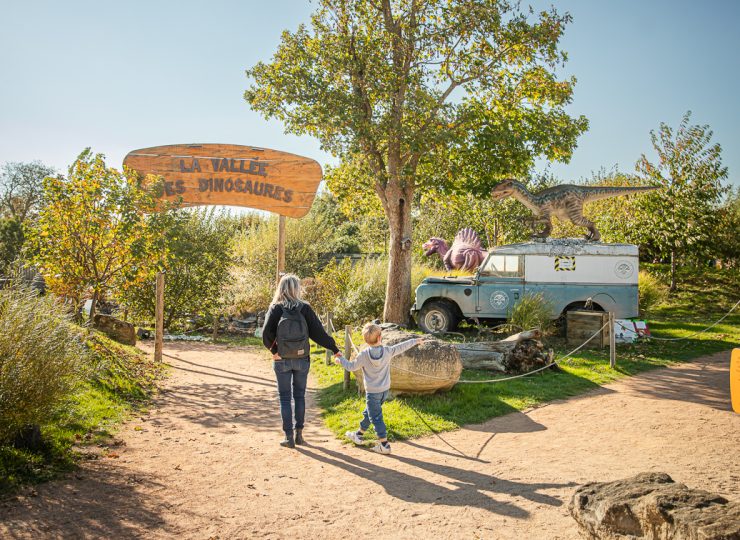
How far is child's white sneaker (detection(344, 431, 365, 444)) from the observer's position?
19.2 feet

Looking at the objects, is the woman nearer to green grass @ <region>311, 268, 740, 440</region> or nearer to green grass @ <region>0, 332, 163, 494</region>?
green grass @ <region>311, 268, 740, 440</region>

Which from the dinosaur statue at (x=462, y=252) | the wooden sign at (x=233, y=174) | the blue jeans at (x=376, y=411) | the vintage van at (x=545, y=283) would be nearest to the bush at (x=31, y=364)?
the blue jeans at (x=376, y=411)

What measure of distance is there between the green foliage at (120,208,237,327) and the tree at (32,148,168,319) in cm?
470

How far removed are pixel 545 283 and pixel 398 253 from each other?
342 cm

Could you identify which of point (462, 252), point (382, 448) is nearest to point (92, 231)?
point (382, 448)

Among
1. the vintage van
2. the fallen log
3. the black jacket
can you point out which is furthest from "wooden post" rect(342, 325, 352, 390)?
the vintage van

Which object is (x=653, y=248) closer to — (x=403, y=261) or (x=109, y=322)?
(x=403, y=261)

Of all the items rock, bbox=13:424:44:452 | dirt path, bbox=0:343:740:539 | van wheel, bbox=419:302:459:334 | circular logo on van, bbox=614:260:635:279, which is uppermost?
circular logo on van, bbox=614:260:635:279

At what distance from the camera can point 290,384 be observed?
587 cm

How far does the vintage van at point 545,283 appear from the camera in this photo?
12039 mm

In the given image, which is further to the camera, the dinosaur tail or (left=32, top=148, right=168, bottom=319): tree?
the dinosaur tail

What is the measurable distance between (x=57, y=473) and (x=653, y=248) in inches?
897

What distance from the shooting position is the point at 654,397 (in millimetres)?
7840

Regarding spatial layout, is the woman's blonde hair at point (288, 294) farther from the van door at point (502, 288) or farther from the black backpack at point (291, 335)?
the van door at point (502, 288)
